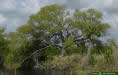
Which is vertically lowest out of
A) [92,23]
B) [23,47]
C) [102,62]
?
[102,62]

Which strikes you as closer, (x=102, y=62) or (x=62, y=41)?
(x=102, y=62)

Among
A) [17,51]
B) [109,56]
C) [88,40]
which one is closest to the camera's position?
[109,56]

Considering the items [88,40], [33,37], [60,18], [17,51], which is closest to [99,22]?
[88,40]

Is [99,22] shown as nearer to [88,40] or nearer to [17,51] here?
[88,40]

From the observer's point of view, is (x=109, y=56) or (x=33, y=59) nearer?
(x=109, y=56)

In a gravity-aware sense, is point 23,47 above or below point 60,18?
below

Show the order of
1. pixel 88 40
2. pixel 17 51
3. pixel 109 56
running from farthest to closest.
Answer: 1. pixel 88 40
2. pixel 17 51
3. pixel 109 56

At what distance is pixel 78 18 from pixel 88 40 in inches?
236

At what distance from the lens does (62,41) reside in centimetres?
5756

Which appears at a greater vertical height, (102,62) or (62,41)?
(62,41)

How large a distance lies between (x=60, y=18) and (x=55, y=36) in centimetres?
514

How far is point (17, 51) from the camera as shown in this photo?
52.0 metres

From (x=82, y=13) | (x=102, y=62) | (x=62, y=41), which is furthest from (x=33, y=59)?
(x=102, y=62)

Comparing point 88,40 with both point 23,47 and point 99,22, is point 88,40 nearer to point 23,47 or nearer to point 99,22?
point 99,22
